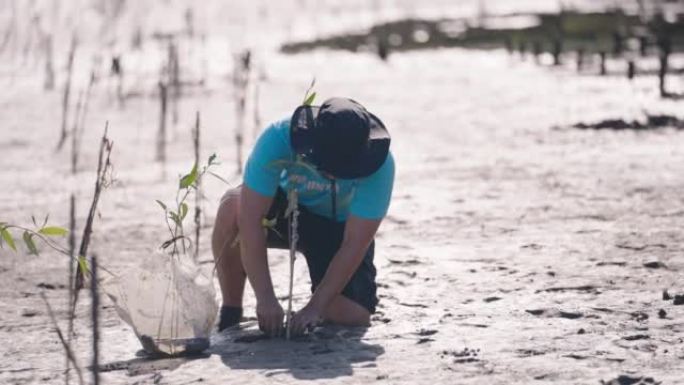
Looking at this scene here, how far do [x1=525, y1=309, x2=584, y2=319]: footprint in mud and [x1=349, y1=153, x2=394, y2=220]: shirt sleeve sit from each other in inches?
28.3

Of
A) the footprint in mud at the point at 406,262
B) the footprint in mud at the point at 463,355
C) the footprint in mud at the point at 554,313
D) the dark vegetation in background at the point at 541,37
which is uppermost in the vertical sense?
the dark vegetation in background at the point at 541,37

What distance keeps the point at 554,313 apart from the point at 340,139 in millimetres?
1099

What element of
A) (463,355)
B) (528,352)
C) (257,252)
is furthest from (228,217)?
A: (528,352)

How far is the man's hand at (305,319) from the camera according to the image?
3.68 meters

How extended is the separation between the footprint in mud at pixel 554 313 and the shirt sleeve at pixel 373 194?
2.36ft

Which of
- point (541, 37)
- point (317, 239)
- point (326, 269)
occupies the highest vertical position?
point (541, 37)

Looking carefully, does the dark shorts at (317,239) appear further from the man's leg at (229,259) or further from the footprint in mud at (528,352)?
the footprint in mud at (528,352)

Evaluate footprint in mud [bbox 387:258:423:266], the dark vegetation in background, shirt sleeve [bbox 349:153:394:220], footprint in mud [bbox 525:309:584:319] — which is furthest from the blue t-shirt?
the dark vegetation in background

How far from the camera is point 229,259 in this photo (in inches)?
161

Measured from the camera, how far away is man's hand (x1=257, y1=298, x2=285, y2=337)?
145 inches

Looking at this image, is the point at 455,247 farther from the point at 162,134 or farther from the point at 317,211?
the point at 162,134

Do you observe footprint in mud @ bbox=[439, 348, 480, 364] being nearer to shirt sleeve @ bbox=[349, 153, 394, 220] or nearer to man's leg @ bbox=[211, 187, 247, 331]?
shirt sleeve @ bbox=[349, 153, 394, 220]

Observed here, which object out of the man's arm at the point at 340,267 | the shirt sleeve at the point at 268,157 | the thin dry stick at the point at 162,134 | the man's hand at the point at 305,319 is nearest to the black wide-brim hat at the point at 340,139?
the shirt sleeve at the point at 268,157

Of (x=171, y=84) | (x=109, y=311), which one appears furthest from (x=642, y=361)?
(x=171, y=84)
